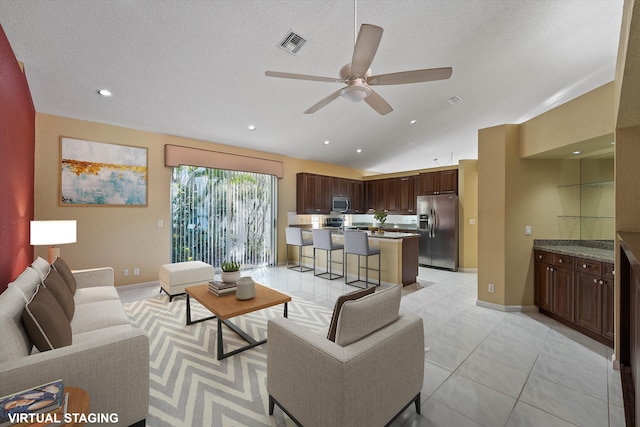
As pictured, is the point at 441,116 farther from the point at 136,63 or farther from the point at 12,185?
the point at 12,185

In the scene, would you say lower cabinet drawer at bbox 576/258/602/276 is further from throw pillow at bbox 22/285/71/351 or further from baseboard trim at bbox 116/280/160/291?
baseboard trim at bbox 116/280/160/291

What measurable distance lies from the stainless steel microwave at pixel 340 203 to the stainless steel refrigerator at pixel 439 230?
78.2 inches

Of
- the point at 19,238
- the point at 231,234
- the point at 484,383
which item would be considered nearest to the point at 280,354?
the point at 484,383

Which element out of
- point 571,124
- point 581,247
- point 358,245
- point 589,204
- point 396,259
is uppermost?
point 571,124

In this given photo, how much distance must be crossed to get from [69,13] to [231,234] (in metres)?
3.96

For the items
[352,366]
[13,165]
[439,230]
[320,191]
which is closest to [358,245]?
[439,230]

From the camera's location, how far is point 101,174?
4.07 metres

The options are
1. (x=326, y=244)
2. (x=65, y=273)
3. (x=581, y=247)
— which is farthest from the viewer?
(x=326, y=244)

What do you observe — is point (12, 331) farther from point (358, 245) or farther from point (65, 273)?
point (358, 245)

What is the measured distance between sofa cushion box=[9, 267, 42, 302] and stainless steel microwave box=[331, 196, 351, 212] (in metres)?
5.79

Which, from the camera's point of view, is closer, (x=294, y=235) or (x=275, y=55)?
(x=275, y=55)

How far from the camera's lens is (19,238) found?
2652 mm

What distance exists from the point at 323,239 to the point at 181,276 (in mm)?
2485

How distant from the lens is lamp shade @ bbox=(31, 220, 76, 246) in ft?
8.95
